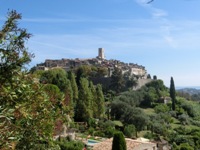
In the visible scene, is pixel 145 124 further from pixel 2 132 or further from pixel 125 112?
pixel 2 132

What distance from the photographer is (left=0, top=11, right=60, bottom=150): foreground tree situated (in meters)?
3.31

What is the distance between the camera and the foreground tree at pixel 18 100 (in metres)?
3.31

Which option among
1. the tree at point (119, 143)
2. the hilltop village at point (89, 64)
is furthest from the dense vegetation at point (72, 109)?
the hilltop village at point (89, 64)

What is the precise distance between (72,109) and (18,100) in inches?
64.9

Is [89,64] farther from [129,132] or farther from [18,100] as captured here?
[18,100]

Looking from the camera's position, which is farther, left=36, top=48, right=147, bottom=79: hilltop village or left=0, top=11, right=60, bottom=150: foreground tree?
left=36, top=48, right=147, bottom=79: hilltop village

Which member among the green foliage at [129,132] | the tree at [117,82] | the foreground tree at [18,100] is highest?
the tree at [117,82]

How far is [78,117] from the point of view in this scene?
36.9m

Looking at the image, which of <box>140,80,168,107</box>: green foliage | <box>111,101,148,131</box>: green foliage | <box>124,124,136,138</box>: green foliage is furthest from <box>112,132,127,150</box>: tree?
<box>140,80,168,107</box>: green foliage

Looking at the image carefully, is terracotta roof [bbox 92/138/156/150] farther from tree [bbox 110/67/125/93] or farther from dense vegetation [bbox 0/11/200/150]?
tree [bbox 110/67/125/93]

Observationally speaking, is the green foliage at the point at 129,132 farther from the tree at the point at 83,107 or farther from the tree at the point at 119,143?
the tree at the point at 119,143

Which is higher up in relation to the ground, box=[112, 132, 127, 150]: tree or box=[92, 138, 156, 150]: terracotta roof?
box=[112, 132, 127, 150]: tree

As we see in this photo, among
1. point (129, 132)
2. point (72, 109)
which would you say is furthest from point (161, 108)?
point (72, 109)

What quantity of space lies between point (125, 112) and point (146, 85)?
2953 centimetres
